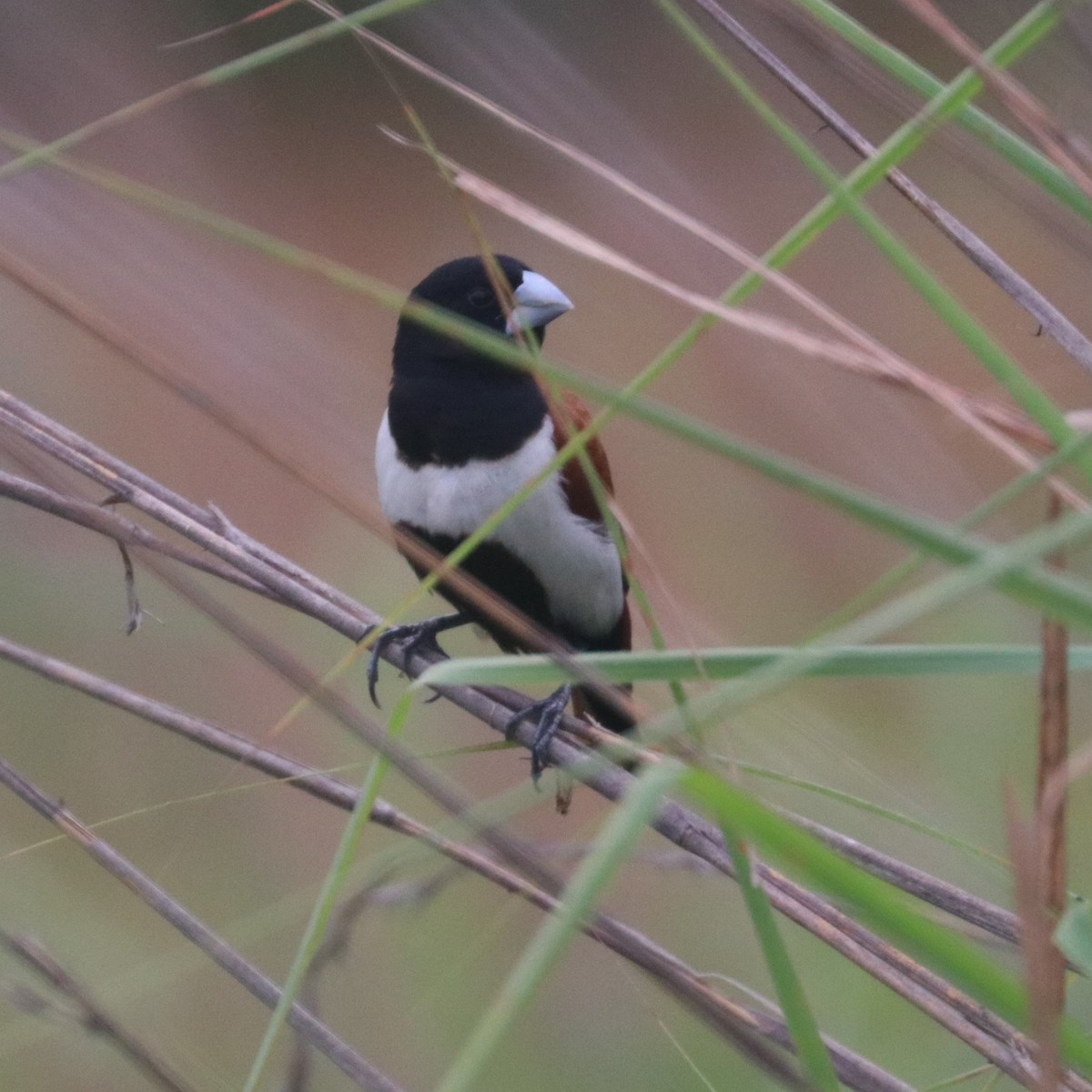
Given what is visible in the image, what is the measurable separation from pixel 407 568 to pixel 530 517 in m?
0.87

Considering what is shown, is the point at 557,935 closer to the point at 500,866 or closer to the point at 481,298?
the point at 500,866

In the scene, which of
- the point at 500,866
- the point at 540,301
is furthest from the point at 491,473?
the point at 500,866

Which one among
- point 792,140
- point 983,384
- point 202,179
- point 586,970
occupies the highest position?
point 983,384

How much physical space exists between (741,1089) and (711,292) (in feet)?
3.66

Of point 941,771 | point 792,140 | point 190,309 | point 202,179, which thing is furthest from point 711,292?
point 202,179

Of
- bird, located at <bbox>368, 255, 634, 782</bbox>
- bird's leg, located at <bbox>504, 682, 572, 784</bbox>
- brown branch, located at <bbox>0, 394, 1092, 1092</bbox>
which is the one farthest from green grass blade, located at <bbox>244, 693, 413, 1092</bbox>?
bird, located at <bbox>368, 255, 634, 782</bbox>

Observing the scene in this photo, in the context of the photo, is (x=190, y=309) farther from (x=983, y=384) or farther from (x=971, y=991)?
(x=983, y=384)

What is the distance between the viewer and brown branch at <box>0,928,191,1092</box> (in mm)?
978

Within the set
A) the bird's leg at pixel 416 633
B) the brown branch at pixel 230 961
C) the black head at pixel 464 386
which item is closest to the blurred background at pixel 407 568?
the brown branch at pixel 230 961

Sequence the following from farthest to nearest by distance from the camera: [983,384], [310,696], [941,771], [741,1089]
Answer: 1. [983,384]
2. [941,771]
3. [741,1089]
4. [310,696]

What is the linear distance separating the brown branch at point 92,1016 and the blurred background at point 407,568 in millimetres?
34

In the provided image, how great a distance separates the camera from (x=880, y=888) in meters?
0.60

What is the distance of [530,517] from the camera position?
1987mm

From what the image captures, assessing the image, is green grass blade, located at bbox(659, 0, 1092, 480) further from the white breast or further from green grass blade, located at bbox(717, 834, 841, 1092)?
the white breast
